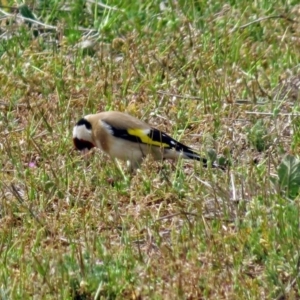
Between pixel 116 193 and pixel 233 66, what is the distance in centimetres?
217

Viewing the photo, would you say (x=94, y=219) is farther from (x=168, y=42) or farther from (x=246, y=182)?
(x=168, y=42)

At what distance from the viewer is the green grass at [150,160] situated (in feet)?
16.9

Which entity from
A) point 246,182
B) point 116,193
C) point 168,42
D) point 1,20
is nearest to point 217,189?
point 246,182

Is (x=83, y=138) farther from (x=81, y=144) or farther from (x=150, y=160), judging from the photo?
(x=150, y=160)

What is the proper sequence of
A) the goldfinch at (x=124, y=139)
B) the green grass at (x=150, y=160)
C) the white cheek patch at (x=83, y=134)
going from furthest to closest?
1. the white cheek patch at (x=83, y=134)
2. the goldfinch at (x=124, y=139)
3. the green grass at (x=150, y=160)

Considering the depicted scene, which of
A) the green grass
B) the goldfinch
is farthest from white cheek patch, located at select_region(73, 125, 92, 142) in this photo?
the green grass

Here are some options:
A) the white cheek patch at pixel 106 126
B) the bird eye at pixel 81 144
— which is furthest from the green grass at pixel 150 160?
the white cheek patch at pixel 106 126

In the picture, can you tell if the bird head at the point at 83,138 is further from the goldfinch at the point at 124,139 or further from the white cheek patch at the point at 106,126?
the white cheek patch at the point at 106,126

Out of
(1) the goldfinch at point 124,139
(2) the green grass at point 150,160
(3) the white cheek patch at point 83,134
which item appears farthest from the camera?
(3) the white cheek patch at point 83,134

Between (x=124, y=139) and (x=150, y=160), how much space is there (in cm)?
34

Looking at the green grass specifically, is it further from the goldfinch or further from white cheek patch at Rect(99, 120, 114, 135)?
white cheek patch at Rect(99, 120, 114, 135)

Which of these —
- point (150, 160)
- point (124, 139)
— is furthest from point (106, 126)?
point (150, 160)

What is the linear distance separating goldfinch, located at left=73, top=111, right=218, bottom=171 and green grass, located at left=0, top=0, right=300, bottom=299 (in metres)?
0.09

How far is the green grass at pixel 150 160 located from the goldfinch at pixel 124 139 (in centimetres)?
9
